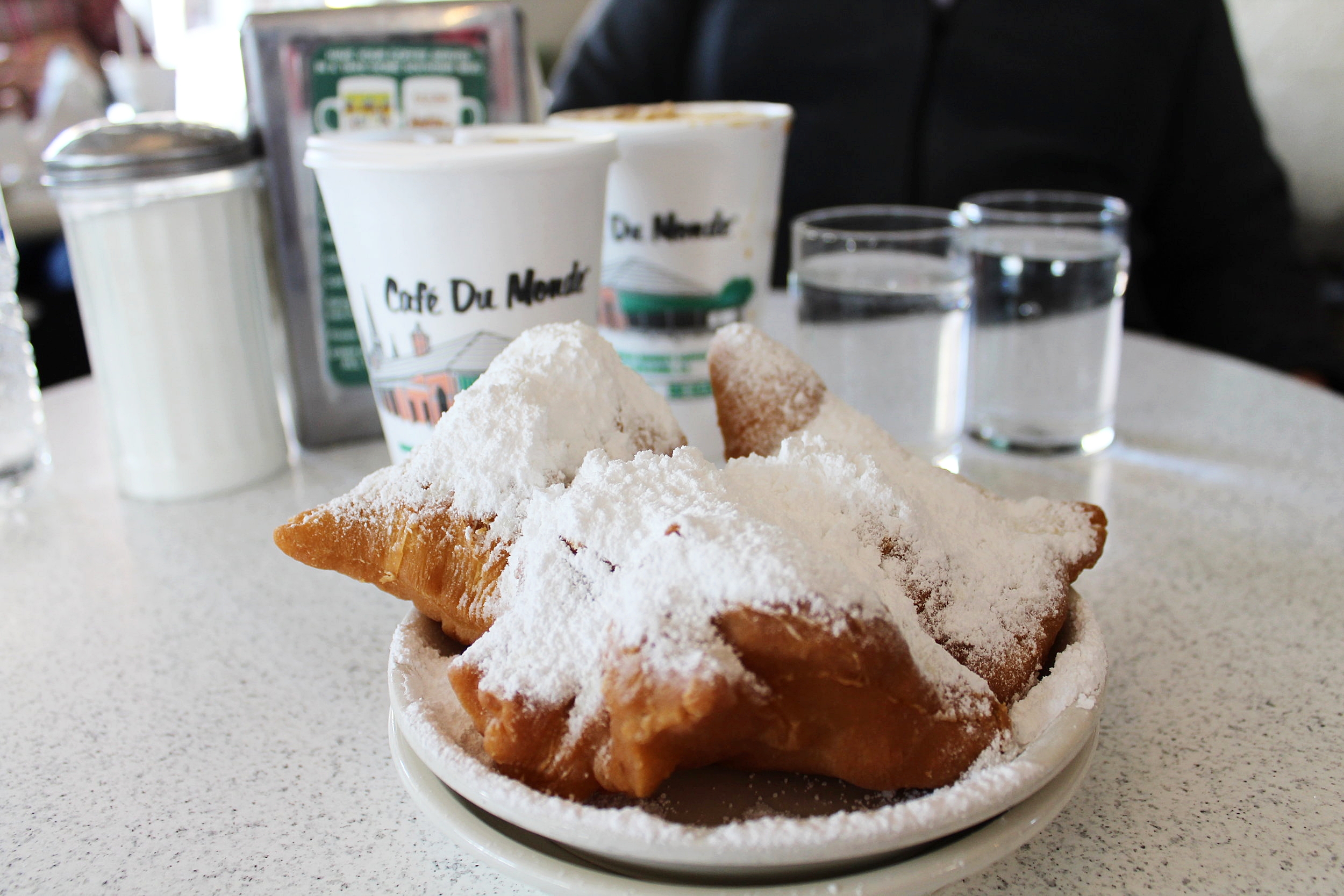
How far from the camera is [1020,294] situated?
76 cm

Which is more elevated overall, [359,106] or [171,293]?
[359,106]

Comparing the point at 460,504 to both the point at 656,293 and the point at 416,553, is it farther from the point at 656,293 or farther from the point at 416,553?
the point at 656,293

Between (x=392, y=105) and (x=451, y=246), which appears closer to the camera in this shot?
(x=451, y=246)

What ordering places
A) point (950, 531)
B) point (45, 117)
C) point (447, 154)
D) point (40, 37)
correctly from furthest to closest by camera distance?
point (40, 37) < point (45, 117) < point (447, 154) < point (950, 531)

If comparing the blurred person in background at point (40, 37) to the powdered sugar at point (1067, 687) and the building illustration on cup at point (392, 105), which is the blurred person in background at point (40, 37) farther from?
the powdered sugar at point (1067, 687)

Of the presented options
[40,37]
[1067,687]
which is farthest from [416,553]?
[40,37]

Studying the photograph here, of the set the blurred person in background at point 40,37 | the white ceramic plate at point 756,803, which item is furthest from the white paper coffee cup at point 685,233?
the blurred person in background at point 40,37

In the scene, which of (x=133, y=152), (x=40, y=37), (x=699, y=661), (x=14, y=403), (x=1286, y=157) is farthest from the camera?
(x=40, y=37)

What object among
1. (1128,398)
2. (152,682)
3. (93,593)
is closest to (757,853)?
(152,682)

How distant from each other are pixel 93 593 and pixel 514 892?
1.22 feet

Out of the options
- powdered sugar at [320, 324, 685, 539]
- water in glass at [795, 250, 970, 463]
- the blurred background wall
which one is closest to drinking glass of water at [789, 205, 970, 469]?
water in glass at [795, 250, 970, 463]

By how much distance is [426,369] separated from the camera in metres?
0.56

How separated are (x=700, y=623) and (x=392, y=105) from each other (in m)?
0.55

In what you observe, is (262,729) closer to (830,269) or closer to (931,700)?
(931,700)
